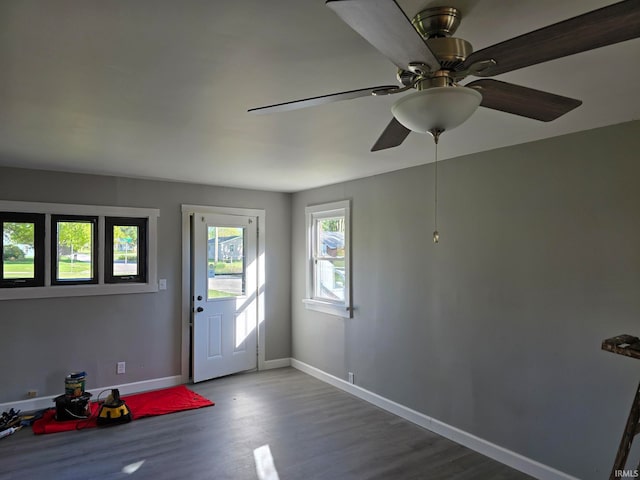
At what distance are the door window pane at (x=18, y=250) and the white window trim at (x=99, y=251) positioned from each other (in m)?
0.13

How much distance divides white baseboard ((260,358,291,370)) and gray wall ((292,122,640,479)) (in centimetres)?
171

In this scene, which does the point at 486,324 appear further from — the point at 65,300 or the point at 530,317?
the point at 65,300

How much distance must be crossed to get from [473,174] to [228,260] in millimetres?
3270

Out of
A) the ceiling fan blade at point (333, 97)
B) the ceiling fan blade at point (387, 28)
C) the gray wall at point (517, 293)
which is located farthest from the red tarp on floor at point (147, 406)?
the ceiling fan blade at point (387, 28)

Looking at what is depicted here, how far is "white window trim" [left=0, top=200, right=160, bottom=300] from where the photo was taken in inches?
163

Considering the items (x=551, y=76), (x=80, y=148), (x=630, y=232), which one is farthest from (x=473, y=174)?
(x=80, y=148)

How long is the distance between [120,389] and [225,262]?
6.12ft

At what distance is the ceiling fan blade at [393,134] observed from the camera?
182 cm

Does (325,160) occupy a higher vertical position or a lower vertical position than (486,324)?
higher

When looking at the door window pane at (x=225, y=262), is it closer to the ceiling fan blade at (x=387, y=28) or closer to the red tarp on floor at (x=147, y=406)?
the red tarp on floor at (x=147, y=406)

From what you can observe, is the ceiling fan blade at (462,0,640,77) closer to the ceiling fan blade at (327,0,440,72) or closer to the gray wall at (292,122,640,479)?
the ceiling fan blade at (327,0,440,72)

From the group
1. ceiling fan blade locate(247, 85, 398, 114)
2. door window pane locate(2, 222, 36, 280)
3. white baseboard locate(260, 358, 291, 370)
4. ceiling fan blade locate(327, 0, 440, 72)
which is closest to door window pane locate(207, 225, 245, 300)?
white baseboard locate(260, 358, 291, 370)

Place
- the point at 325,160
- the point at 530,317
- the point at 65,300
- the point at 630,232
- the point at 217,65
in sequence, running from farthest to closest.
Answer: the point at 65,300, the point at 325,160, the point at 530,317, the point at 630,232, the point at 217,65

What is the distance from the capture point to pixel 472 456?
3258 millimetres
